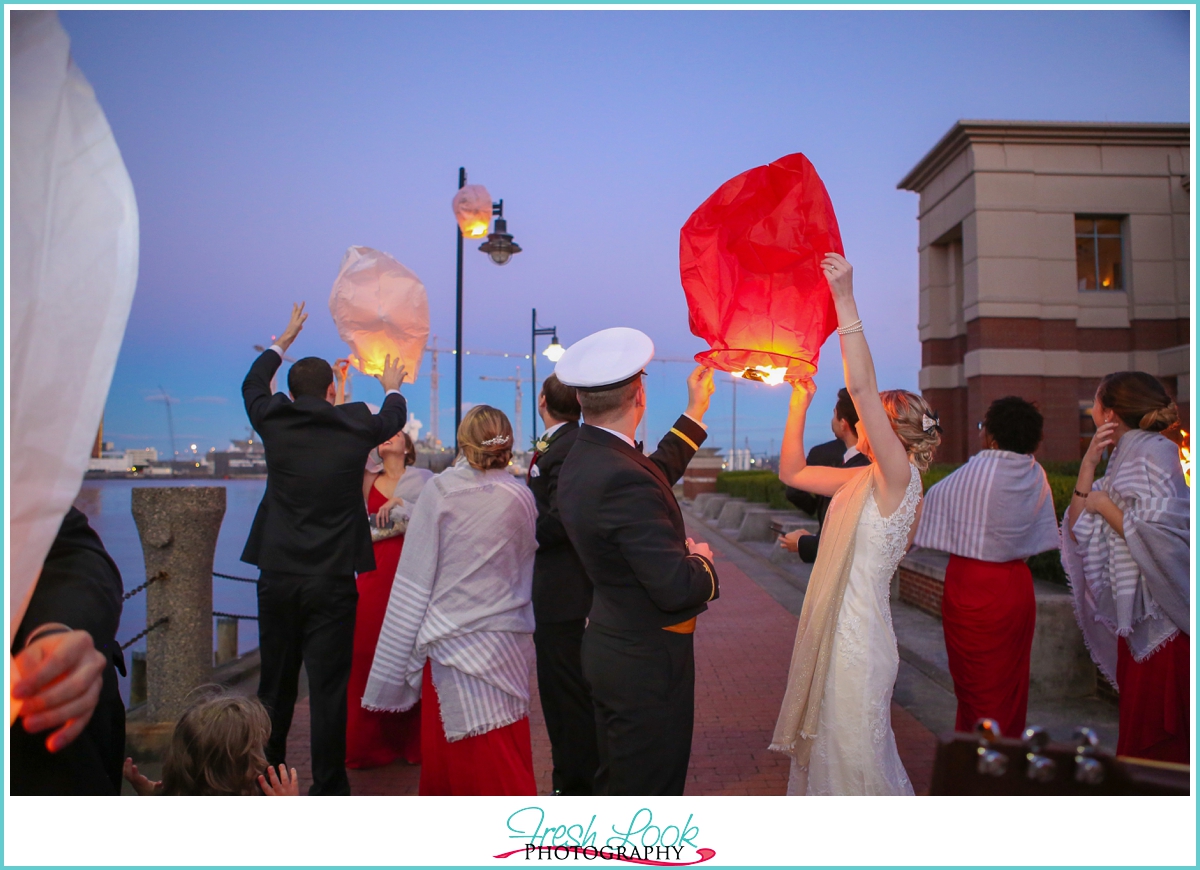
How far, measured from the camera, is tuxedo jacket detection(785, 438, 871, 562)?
3.36 metres

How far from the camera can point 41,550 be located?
1604 millimetres

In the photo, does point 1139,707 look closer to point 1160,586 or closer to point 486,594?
point 1160,586

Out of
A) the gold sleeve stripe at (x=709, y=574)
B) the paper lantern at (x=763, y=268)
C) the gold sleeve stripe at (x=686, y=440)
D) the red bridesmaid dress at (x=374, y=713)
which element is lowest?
the red bridesmaid dress at (x=374, y=713)

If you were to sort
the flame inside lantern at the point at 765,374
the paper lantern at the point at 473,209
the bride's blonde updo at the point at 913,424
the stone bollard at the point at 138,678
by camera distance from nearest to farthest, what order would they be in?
the flame inside lantern at the point at 765,374
the bride's blonde updo at the point at 913,424
the stone bollard at the point at 138,678
the paper lantern at the point at 473,209

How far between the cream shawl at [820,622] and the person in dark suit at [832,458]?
0.33 meters

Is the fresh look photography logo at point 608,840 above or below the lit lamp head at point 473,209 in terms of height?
below

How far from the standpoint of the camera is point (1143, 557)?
10.5ft

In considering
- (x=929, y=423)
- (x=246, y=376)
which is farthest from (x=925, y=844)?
(x=246, y=376)

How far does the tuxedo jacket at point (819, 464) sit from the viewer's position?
11.0 ft

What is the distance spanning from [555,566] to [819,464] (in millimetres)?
1994

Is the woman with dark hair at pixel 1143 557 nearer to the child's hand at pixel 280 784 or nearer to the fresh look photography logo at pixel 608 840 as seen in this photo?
the fresh look photography logo at pixel 608 840

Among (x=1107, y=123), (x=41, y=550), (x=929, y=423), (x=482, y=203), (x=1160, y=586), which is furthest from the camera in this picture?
(x=1107, y=123)

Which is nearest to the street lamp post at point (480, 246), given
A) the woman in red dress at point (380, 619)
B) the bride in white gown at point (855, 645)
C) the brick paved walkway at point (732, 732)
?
the woman in red dress at point (380, 619)

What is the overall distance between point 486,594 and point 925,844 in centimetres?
183
